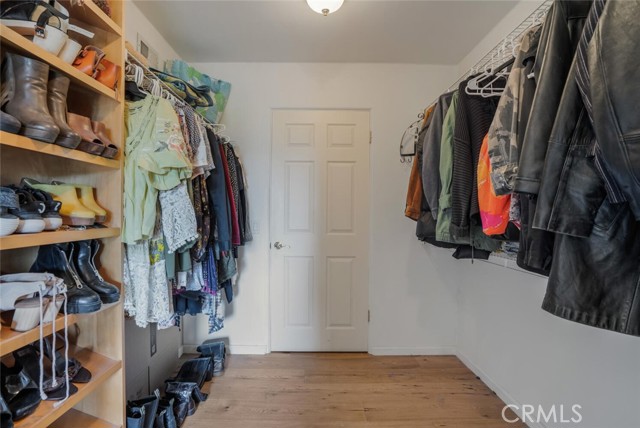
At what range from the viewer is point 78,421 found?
1.08 metres

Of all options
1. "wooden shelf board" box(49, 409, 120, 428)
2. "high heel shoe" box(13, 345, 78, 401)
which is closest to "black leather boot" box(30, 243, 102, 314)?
"high heel shoe" box(13, 345, 78, 401)

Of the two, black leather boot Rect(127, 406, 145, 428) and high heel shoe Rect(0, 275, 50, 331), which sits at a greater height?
high heel shoe Rect(0, 275, 50, 331)

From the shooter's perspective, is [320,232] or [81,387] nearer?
[81,387]

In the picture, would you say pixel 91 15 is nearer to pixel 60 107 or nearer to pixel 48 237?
pixel 60 107

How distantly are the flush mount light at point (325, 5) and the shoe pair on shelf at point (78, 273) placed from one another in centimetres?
159

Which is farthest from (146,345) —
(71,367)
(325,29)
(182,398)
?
(325,29)

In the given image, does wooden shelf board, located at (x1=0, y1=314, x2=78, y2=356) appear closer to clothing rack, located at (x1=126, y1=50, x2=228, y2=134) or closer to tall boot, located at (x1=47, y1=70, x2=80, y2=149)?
tall boot, located at (x1=47, y1=70, x2=80, y2=149)

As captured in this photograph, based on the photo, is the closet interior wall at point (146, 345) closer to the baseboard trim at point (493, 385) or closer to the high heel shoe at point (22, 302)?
the high heel shoe at point (22, 302)

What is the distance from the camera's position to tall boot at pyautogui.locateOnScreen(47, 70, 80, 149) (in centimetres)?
84

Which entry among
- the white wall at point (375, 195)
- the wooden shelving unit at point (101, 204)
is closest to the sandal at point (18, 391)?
the wooden shelving unit at point (101, 204)

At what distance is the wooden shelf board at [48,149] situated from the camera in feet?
2.33

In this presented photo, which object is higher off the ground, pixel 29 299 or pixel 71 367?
pixel 29 299

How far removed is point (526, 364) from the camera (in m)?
1.54

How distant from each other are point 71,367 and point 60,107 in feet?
2.88
